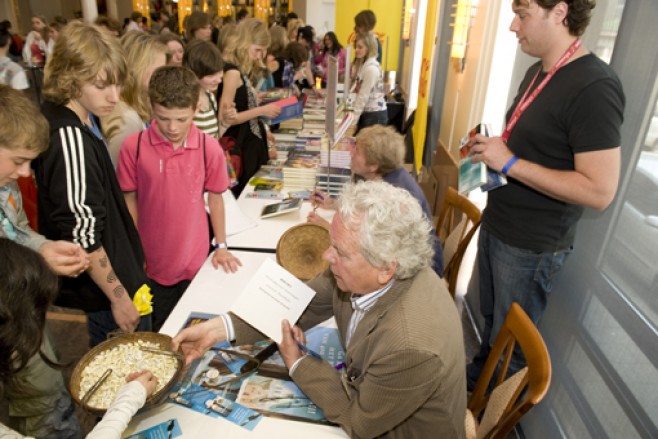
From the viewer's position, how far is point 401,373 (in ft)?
3.46

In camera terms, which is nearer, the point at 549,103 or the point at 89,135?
the point at 89,135

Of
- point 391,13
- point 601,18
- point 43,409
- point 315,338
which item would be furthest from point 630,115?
point 391,13

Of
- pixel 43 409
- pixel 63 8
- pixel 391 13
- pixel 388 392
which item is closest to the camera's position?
pixel 388 392

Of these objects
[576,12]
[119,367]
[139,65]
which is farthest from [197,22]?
[119,367]

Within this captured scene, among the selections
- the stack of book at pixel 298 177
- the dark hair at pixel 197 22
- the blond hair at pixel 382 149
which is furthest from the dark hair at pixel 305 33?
the blond hair at pixel 382 149

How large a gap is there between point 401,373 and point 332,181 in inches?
74.9

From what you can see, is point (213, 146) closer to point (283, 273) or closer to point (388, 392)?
point (283, 273)

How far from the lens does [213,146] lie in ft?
6.62

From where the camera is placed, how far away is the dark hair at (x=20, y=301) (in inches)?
35.5

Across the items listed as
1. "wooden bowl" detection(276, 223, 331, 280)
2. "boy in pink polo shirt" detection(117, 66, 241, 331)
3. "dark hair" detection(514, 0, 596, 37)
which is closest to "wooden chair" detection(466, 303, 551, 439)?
"wooden bowl" detection(276, 223, 331, 280)

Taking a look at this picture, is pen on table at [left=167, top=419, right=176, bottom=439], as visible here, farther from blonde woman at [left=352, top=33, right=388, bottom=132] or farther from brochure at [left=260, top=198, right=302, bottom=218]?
blonde woman at [left=352, top=33, right=388, bottom=132]

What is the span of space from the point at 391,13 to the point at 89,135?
31.3 feet

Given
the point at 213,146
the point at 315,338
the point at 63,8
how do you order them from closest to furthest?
the point at 315,338
the point at 213,146
the point at 63,8

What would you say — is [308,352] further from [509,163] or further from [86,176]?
[509,163]
